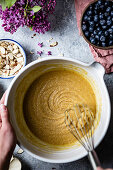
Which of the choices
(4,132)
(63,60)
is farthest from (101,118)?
(4,132)

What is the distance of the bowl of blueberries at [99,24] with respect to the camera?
110cm

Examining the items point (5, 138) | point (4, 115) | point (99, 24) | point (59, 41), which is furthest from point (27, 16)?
point (5, 138)

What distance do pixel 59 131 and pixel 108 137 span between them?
259mm

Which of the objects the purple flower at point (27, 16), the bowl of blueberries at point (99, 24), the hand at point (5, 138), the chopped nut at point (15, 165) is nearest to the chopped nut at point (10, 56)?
the purple flower at point (27, 16)

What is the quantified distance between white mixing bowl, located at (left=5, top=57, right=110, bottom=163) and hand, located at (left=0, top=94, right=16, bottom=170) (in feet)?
0.14

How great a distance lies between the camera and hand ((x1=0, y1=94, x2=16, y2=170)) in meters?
1.03

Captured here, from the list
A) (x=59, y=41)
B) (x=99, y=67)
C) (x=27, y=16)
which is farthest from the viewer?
(x=59, y=41)

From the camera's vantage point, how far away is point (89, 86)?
1.17m

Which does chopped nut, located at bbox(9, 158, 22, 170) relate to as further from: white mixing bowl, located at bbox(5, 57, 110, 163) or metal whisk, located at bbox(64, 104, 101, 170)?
metal whisk, located at bbox(64, 104, 101, 170)

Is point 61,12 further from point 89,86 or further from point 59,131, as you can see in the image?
point 59,131

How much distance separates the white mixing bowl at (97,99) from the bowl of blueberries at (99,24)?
14cm

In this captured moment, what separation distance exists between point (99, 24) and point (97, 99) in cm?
37

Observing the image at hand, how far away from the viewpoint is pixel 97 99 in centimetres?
116

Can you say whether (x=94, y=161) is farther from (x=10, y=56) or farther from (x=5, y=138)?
(x=10, y=56)
